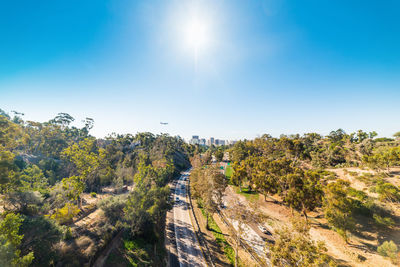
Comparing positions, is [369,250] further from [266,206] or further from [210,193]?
[210,193]

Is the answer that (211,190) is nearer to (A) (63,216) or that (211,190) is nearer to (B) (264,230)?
(B) (264,230)

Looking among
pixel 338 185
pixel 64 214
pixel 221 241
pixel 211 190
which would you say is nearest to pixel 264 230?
pixel 221 241

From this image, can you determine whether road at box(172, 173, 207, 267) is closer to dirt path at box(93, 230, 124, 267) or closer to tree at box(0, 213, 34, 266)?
dirt path at box(93, 230, 124, 267)

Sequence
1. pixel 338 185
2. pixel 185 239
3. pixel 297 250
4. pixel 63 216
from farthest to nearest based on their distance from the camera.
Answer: pixel 185 239, pixel 338 185, pixel 63 216, pixel 297 250

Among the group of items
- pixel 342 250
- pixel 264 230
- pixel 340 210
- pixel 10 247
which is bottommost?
pixel 264 230

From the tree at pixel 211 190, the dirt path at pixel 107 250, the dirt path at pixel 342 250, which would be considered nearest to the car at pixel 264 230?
the dirt path at pixel 342 250

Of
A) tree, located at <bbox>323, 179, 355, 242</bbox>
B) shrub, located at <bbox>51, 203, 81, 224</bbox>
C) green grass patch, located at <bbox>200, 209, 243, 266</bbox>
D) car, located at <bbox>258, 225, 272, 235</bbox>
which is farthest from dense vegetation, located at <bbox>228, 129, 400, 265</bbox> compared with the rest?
shrub, located at <bbox>51, 203, 81, 224</bbox>

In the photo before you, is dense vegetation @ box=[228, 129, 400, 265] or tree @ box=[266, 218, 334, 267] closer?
tree @ box=[266, 218, 334, 267]
